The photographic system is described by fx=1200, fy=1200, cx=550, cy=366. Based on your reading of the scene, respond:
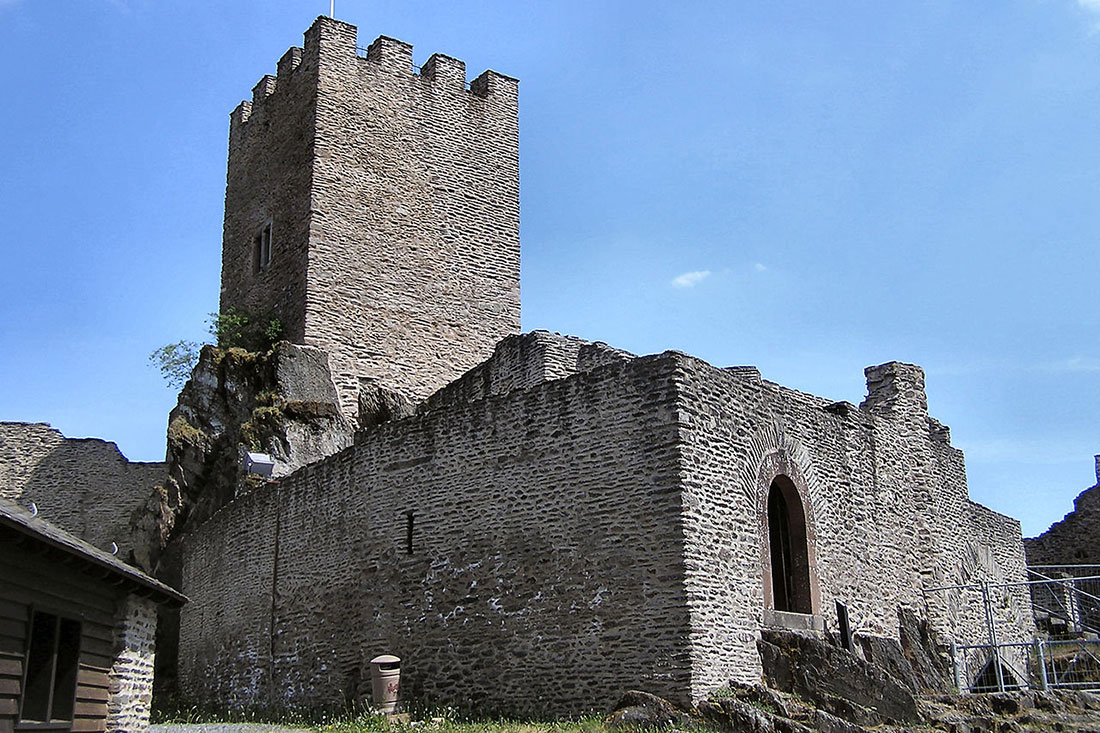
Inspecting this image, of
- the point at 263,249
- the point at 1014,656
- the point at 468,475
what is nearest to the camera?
the point at 468,475

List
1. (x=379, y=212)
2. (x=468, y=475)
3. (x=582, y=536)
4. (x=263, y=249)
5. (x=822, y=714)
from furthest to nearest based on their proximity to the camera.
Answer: (x=263, y=249) < (x=379, y=212) < (x=468, y=475) < (x=582, y=536) < (x=822, y=714)

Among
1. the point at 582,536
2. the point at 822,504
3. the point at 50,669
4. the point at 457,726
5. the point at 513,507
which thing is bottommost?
the point at 457,726

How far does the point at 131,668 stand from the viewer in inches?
591

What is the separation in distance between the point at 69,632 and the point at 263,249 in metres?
17.1

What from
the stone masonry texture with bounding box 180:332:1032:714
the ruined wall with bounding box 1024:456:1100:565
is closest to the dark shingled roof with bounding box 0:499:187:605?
the stone masonry texture with bounding box 180:332:1032:714

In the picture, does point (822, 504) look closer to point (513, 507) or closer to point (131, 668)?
point (513, 507)

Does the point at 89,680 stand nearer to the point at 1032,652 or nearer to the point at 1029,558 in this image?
the point at 1032,652

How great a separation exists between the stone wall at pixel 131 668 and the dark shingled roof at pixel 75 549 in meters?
0.26

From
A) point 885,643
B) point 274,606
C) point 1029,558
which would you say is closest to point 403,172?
point 274,606

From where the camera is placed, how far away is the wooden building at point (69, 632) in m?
12.1

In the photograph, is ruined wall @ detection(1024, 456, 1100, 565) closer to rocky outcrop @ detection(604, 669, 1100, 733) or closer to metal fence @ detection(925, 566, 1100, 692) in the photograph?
metal fence @ detection(925, 566, 1100, 692)

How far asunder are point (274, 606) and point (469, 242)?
36.8 feet

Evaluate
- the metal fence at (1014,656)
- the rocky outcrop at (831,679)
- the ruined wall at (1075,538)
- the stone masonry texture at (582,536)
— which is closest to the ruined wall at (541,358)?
the stone masonry texture at (582,536)

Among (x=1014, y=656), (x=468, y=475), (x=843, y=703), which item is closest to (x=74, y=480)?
(x=468, y=475)
